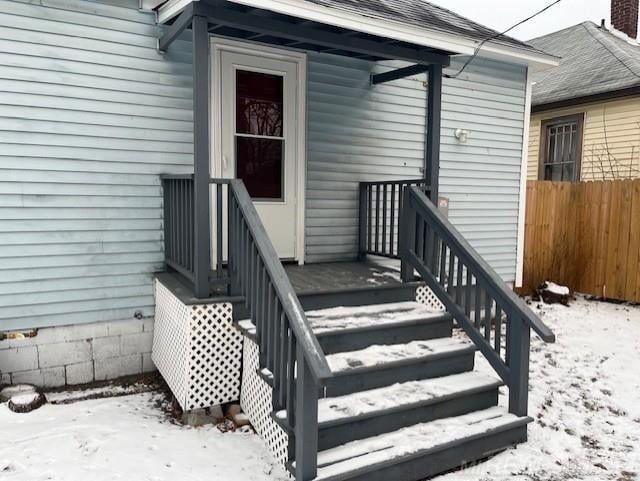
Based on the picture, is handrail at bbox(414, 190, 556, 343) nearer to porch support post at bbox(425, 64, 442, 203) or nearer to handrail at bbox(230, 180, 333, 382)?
porch support post at bbox(425, 64, 442, 203)

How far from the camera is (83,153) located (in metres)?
3.70

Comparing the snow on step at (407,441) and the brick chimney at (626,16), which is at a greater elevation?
the brick chimney at (626,16)

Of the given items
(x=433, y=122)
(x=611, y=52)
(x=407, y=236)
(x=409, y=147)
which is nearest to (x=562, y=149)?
(x=611, y=52)

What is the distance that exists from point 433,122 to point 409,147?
1.18 meters

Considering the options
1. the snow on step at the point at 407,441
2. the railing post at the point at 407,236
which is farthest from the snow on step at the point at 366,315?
the snow on step at the point at 407,441

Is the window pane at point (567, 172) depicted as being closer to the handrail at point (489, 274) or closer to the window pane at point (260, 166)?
the handrail at point (489, 274)

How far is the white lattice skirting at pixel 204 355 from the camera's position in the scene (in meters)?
3.18

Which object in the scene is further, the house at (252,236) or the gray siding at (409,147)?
the gray siding at (409,147)

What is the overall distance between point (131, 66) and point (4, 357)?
2415mm

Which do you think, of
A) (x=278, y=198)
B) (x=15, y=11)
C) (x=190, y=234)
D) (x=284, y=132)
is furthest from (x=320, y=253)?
(x=15, y=11)

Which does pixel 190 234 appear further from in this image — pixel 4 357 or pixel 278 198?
pixel 4 357

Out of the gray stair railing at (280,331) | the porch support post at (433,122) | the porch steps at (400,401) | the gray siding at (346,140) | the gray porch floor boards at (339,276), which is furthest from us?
the gray siding at (346,140)

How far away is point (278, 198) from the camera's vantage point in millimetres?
4605

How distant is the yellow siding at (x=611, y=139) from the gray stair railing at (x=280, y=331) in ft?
27.3
